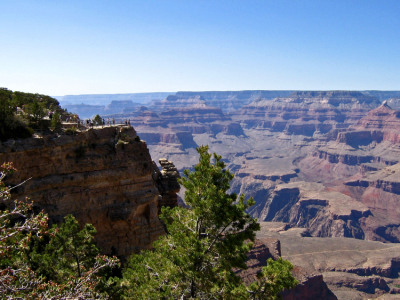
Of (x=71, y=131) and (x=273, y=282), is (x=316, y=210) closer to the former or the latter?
(x=71, y=131)

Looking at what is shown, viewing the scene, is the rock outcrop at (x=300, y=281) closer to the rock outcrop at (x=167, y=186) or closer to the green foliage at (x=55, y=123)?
the rock outcrop at (x=167, y=186)

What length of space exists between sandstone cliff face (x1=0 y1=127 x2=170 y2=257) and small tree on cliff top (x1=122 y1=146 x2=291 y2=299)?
13.5 meters

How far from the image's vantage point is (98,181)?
27.4 m

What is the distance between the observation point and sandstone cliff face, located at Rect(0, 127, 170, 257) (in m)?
24.5

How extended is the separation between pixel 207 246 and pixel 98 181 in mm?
15795

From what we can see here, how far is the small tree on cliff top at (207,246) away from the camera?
14086 mm

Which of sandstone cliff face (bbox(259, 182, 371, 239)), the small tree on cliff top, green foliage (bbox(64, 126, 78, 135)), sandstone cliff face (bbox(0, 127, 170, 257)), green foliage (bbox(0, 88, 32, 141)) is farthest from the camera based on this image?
sandstone cliff face (bbox(259, 182, 371, 239))

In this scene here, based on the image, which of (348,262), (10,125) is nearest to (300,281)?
(348,262)

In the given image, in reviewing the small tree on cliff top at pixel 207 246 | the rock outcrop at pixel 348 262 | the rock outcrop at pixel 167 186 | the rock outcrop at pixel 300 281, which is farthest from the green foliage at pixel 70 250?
the rock outcrop at pixel 348 262

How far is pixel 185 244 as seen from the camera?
46.8 ft

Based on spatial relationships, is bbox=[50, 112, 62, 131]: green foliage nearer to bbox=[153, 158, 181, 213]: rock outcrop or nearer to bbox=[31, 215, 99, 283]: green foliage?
bbox=[31, 215, 99, 283]: green foliage

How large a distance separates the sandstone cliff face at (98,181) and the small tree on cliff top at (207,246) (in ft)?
44.2

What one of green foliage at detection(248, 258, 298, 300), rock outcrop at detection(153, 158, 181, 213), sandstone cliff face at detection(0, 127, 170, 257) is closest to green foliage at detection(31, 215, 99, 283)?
sandstone cliff face at detection(0, 127, 170, 257)

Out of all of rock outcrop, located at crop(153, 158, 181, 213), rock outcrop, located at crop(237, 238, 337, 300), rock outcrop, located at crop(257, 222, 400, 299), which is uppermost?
rock outcrop, located at crop(153, 158, 181, 213)
